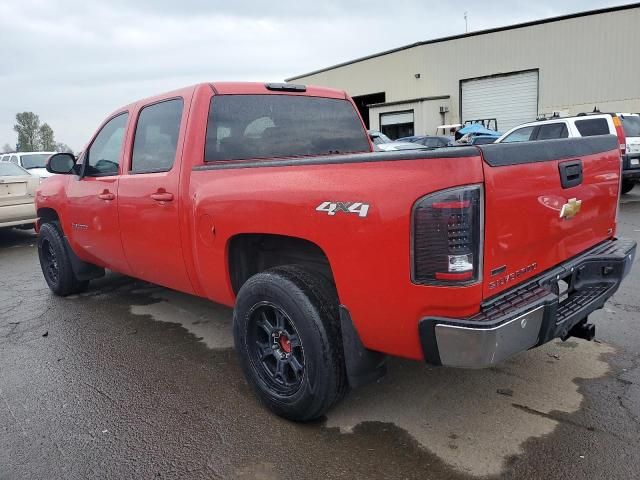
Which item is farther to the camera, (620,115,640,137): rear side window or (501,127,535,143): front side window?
(501,127,535,143): front side window

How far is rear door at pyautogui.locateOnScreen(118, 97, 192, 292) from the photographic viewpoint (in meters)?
3.66

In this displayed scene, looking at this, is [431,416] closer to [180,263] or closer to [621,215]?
[180,263]

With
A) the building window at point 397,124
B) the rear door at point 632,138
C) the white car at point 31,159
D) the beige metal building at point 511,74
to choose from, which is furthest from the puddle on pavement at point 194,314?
the building window at point 397,124

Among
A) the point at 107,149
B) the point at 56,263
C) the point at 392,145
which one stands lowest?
the point at 56,263

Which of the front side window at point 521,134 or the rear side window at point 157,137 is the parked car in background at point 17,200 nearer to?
the rear side window at point 157,137

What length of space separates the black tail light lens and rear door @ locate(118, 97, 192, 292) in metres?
1.92

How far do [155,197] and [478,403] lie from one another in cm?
254

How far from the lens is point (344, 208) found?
2471 mm

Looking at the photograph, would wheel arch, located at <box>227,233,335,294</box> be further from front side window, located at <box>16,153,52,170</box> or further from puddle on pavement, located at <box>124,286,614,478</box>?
front side window, located at <box>16,153,52,170</box>

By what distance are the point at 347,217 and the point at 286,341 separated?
95cm

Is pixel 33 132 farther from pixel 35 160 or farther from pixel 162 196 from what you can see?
pixel 162 196

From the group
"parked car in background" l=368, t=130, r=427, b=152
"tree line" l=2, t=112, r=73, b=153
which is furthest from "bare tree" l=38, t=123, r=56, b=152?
"parked car in background" l=368, t=130, r=427, b=152

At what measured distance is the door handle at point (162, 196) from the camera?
361 centimetres

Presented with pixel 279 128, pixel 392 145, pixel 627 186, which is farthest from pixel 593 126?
pixel 279 128
